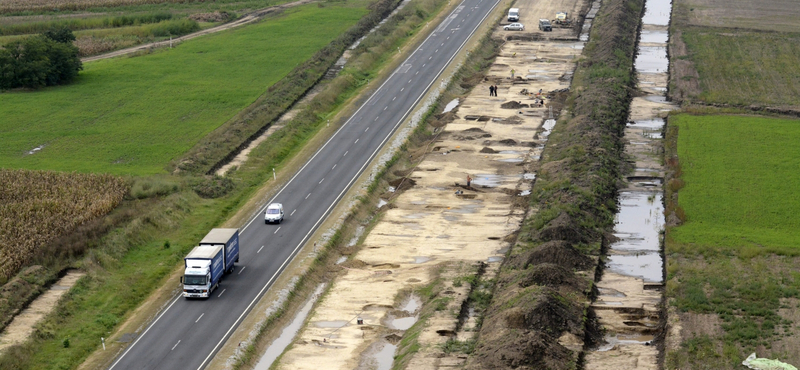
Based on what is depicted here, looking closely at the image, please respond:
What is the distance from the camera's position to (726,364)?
50.2m

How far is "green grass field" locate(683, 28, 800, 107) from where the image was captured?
107m

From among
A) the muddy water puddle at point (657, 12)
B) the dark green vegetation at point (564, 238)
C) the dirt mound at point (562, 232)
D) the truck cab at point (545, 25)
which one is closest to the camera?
the dark green vegetation at point (564, 238)

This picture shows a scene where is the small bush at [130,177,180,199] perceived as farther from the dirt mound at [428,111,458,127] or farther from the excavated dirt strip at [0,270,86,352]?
the dirt mound at [428,111,458,127]

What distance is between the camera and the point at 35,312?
59.1 meters

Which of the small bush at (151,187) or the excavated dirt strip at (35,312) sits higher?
the small bush at (151,187)

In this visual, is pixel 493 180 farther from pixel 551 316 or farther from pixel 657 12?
pixel 657 12

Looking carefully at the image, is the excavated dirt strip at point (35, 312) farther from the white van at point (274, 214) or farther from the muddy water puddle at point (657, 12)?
the muddy water puddle at point (657, 12)

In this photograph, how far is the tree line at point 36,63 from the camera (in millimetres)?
112000

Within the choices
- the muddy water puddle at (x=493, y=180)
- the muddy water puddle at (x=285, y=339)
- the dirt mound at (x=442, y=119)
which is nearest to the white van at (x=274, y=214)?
the muddy water puddle at (x=285, y=339)

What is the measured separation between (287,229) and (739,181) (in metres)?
37.1

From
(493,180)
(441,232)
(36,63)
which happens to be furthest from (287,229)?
(36,63)

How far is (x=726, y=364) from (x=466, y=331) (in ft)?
48.0

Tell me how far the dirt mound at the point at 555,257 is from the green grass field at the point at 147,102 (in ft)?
121

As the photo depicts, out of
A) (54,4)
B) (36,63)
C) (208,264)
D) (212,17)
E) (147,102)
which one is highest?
(54,4)
